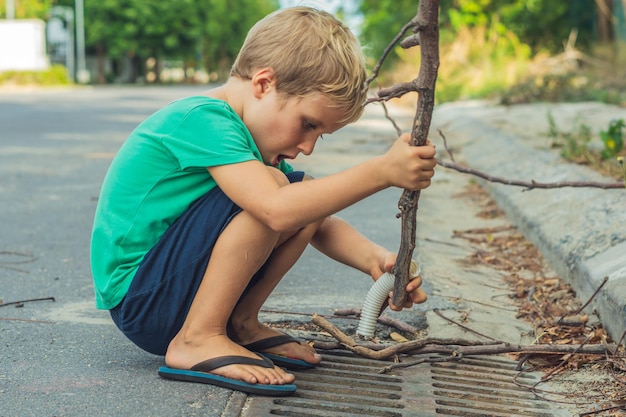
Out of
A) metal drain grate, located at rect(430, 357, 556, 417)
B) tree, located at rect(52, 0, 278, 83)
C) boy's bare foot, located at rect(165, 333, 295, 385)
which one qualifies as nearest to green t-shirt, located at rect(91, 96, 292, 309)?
boy's bare foot, located at rect(165, 333, 295, 385)

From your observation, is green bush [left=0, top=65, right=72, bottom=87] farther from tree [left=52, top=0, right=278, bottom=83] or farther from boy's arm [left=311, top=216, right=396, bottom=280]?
boy's arm [left=311, top=216, right=396, bottom=280]

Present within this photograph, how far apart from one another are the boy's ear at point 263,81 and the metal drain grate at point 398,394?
2.46 feet

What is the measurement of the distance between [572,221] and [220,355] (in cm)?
212

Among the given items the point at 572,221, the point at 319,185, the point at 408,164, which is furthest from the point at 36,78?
the point at 408,164

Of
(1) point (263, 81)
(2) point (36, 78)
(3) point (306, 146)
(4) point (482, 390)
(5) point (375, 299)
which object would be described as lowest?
(2) point (36, 78)

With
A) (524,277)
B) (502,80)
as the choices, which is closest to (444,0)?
(502,80)

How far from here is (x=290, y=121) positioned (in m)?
2.16

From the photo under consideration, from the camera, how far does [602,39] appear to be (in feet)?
56.1

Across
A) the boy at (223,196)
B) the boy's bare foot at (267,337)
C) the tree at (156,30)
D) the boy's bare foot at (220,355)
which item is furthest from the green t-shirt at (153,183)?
the tree at (156,30)

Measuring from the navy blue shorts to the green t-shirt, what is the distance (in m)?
0.04

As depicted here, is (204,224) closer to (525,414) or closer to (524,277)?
(525,414)

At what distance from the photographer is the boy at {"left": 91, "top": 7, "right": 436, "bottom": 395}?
206 cm

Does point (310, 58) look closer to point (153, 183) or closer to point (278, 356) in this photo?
point (153, 183)

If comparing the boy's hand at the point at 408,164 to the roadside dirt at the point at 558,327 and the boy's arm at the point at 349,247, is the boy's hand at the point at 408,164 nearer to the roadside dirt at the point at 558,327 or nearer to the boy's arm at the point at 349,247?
the boy's arm at the point at 349,247
